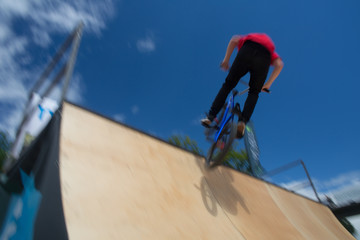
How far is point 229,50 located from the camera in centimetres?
306

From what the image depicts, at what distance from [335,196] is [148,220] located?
8926 millimetres

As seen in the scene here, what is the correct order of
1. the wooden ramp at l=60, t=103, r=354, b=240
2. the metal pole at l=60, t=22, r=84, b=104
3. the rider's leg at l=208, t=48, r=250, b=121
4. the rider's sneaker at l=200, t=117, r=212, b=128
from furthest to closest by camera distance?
the rider's sneaker at l=200, t=117, r=212, b=128
the rider's leg at l=208, t=48, r=250, b=121
the metal pole at l=60, t=22, r=84, b=104
the wooden ramp at l=60, t=103, r=354, b=240

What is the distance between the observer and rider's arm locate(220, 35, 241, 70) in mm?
3007

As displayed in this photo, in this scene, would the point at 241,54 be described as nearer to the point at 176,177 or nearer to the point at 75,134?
the point at 176,177

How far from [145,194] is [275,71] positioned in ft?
8.14

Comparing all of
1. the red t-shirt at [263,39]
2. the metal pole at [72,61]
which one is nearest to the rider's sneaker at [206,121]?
the red t-shirt at [263,39]

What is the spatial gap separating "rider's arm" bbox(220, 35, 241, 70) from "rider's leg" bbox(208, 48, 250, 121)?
273 mm

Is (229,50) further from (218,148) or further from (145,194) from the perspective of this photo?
(145,194)

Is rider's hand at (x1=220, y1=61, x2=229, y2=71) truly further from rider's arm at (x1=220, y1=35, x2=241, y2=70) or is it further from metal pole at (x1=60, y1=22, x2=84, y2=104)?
metal pole at (x1=60, y1=22, x2=84, y2=104)

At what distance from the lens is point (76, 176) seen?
147 cm

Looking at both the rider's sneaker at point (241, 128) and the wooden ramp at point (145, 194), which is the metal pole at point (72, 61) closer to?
the wooden ramp at point (145, 194)

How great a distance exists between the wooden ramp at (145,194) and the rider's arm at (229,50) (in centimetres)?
149

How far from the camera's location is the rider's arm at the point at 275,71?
2.96 metres

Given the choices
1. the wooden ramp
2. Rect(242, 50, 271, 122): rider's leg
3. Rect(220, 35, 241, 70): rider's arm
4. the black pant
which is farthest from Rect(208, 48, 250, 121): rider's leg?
the wooden ramp
